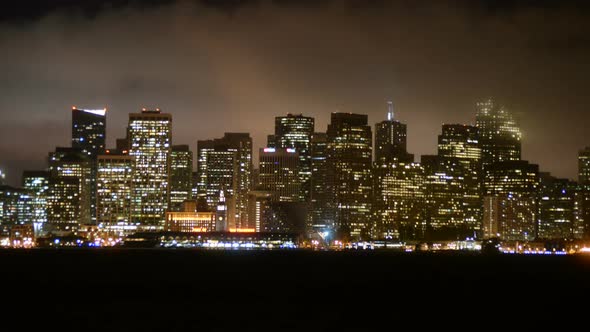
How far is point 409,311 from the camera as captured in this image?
285 feet

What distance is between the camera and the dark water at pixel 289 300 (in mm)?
76750

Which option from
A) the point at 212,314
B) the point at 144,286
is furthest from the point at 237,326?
the point at 144,286

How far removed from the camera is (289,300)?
98.1 m

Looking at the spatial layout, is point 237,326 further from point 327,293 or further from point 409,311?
point 327,293

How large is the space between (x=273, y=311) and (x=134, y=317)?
502 inches

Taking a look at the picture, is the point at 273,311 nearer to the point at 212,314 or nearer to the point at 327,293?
the point at 212,314

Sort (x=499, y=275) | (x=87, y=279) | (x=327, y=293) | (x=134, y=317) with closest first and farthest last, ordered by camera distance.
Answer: (x=134, y=317)
(x=327, y=293)
(x=87, y=279)
(x=499, y=275)

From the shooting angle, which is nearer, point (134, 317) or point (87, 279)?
point (134, 317)

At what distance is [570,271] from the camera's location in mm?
169875

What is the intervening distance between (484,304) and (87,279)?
203 ft

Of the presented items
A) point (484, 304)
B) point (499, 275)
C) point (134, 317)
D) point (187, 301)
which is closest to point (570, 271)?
point (499, 275)

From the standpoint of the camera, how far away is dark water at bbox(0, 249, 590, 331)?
252ft

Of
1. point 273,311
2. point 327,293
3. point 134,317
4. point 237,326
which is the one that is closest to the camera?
point 237,326

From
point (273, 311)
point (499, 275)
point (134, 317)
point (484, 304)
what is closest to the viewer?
point (134, 317)
